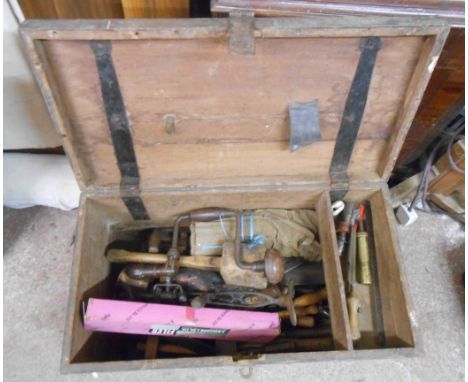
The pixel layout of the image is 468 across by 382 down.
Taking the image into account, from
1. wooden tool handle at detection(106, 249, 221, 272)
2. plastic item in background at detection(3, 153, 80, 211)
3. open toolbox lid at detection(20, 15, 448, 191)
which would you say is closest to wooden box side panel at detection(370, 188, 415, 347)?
open toolbox lid at detection(20, 15, 448, 191)

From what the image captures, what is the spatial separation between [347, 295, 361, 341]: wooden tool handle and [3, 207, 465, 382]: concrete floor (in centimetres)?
19

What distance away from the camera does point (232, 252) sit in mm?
1017

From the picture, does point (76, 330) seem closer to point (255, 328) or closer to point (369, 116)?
point (255, 328)

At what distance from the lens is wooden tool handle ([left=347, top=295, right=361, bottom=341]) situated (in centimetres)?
98

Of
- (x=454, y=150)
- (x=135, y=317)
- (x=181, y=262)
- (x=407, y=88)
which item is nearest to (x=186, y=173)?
(x=181, y=262)

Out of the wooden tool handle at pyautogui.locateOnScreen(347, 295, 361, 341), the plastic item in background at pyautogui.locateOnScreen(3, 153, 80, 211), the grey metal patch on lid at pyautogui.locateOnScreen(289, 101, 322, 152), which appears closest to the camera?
the grey metal patch on lid at pyautogui.locateOnScreen(289, 101, 322, 152)

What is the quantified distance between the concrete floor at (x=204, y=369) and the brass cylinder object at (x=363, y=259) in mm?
173

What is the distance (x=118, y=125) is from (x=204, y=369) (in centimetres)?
75

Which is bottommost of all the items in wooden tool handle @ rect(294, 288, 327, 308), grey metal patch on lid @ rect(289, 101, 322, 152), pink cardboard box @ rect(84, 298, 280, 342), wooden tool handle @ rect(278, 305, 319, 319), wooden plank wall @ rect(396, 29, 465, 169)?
pink cardboard box @ rect(84, 298, 280, 342)

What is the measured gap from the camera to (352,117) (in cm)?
84

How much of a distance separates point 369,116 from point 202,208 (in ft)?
1.69

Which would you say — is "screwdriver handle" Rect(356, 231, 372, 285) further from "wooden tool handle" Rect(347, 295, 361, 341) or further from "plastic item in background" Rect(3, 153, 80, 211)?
"plastic item in background" Rect(3, 153, 80, 211)

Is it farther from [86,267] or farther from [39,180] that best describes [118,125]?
[39,180]

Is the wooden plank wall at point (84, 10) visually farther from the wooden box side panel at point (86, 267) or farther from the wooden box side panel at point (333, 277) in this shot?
the wooden box side panel at point (333, 277)
